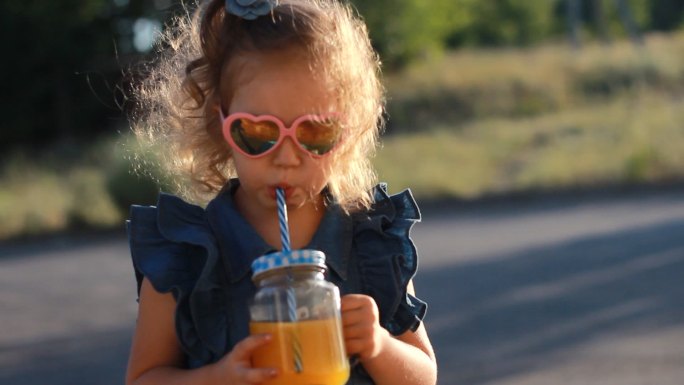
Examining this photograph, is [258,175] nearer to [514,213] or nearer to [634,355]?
[634,355]

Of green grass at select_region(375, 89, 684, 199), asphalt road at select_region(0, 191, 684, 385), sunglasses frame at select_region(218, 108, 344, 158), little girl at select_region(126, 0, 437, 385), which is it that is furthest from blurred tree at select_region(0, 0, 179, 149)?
sunglasses frame at select_region(218, 108, 344, 158)

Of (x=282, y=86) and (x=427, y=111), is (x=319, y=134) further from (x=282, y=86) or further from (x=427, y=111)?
(x=427, y=111)

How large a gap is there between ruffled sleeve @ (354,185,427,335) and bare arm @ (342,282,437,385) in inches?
1.6

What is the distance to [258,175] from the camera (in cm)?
204

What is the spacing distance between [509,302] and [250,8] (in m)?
6.88

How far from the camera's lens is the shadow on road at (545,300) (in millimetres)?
7047

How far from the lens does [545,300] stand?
28.4 feet

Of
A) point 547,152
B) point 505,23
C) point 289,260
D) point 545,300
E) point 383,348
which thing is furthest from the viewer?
point 505,23

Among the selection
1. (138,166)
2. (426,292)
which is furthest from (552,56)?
(138,166)

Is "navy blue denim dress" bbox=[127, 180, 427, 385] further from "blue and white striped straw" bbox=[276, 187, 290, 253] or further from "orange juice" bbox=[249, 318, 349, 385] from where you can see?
"orange juice" bbox=[249, 318, 349, 385]

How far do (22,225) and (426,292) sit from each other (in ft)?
30.4

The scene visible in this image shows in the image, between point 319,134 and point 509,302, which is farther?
point 509,302

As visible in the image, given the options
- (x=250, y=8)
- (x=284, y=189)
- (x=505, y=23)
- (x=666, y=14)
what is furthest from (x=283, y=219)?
(x=666, y=14)

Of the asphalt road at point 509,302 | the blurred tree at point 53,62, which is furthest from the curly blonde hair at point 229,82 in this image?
the blurred tree at point 53,62
